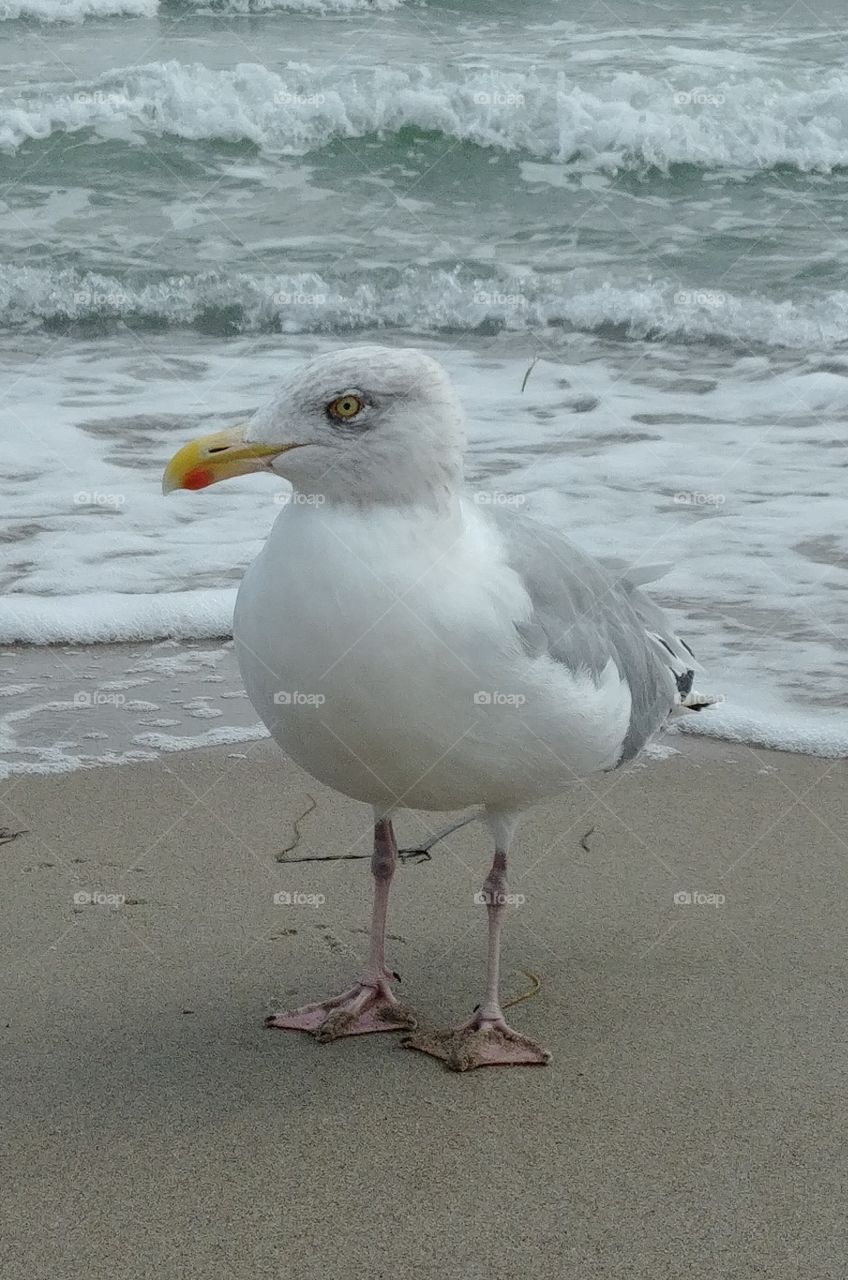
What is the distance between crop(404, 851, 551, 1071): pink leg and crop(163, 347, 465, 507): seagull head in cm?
104

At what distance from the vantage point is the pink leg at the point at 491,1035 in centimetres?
351

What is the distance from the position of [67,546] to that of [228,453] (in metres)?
3.86

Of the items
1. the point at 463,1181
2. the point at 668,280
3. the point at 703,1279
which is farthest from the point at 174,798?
the point at 668,280

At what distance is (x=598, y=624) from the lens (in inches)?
147

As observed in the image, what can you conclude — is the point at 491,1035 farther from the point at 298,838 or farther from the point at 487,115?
the point at 487,115

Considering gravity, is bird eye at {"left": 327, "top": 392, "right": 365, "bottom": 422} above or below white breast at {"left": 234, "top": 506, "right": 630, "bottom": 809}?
above

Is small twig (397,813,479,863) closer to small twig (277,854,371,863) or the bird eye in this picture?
small twig (277,854,371,863)

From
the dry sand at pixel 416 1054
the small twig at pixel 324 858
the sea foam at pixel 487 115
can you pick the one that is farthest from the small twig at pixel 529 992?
the sea foam at pixel 487 115

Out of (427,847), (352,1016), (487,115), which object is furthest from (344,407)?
(487,115)

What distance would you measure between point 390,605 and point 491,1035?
107cm

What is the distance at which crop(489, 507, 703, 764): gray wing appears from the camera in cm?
343

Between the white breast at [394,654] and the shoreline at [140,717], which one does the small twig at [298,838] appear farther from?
the white breast at [394,654]

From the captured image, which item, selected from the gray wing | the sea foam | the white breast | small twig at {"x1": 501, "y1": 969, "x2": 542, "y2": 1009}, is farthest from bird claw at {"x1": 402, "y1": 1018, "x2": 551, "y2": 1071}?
the sea foam

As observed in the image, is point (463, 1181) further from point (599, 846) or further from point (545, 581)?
point (599, 846)
